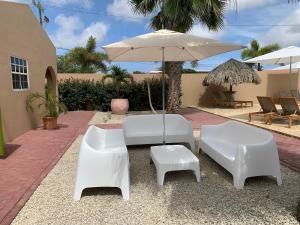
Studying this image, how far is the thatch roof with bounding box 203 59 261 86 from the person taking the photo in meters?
15.3

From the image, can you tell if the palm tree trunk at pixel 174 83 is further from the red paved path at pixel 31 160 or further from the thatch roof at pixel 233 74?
the red paved path at pixel 31 160

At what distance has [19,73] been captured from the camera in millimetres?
9250

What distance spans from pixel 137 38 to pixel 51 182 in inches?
123

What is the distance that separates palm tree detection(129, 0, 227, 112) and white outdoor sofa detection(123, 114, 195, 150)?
16.1 feet

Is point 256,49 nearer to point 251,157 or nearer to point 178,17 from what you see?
point 178,17

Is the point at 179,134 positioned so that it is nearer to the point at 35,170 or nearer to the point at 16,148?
the point at 35,170

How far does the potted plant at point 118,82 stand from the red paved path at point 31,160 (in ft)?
15.8

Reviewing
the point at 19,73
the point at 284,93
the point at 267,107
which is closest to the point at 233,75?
the point at 284,93

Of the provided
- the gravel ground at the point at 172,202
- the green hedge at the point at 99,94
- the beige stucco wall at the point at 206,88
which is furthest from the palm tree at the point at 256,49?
the gravel ground at the point at 172,202

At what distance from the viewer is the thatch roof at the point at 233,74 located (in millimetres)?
15305

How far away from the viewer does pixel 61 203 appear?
3992mm

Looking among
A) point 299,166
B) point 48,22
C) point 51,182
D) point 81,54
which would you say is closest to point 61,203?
point 51,182

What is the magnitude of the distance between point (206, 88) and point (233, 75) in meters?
3.13

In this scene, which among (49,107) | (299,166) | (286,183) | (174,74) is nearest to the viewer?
(286,183)
